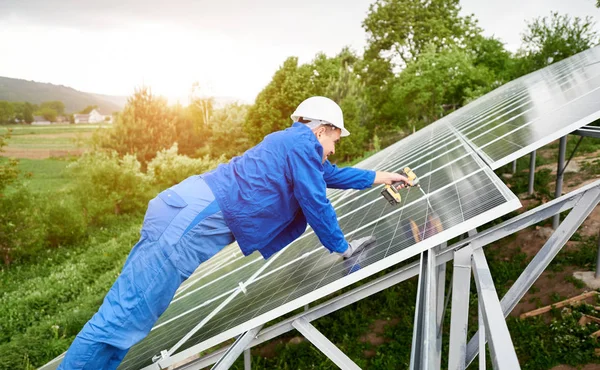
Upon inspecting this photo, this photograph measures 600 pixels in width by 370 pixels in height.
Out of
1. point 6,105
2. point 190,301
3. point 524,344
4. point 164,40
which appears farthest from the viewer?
point 164,40

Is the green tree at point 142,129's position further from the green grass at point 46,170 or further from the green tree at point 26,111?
the green tree at point 26,111

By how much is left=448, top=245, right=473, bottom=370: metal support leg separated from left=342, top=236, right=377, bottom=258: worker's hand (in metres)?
0.73

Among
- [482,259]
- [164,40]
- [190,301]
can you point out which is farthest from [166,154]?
[164,40]

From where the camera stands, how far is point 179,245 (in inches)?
122

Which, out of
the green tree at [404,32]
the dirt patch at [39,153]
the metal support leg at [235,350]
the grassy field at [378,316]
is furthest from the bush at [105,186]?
the green tree at [404,32]

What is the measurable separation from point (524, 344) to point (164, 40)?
63.0m

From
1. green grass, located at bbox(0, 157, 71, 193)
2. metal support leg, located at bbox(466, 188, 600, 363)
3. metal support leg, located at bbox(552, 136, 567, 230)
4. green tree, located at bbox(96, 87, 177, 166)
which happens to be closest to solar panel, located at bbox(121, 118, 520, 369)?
metal support leg, located at bbox(466, 188, 600, 363)

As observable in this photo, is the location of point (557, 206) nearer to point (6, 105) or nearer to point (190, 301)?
point (190, 301)

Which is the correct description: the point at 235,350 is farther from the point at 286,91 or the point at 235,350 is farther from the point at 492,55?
the point at 492,55

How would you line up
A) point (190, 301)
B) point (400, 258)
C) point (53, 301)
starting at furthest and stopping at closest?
point (53, 301) < point (190, 301) < point (400, 258)

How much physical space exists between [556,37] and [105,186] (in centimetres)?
2699

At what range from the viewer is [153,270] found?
304 cm

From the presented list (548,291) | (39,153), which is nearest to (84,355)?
(548,291)

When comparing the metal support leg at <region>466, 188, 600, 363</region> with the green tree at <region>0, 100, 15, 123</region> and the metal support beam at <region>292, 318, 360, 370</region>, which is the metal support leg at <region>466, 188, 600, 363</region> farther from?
the green tree at <region>0, 100, 15, 123</region>
